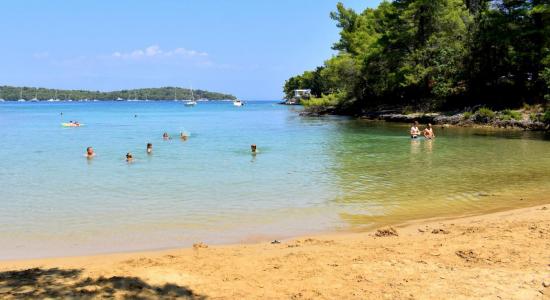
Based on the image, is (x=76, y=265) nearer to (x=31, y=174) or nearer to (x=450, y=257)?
(x=450, y=257)

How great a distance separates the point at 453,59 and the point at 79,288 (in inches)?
1919

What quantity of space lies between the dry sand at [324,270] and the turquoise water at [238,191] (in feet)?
5.20

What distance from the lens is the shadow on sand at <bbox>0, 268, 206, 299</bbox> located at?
19.4 ft

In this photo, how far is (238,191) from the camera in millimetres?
15414

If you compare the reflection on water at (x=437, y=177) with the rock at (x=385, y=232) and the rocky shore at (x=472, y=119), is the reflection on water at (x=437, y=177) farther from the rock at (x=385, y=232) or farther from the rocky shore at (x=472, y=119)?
the rocky shore at (x=472, y=119)

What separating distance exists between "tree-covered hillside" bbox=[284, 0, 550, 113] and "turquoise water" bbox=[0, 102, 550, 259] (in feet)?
50.6

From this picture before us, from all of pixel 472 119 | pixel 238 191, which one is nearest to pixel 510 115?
pixel 472 119

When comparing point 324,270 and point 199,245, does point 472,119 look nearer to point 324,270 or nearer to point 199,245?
point 199,245

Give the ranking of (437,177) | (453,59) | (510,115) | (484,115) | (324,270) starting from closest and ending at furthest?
1. (324,270)
2. (437,177)
3. (510,115)
4. (484,115)
5. (453,59)

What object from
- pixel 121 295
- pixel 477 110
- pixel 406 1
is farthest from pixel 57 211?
pixel 406 1

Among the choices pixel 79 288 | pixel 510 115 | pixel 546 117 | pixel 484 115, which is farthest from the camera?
pixel 484 115

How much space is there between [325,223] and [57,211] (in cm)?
710

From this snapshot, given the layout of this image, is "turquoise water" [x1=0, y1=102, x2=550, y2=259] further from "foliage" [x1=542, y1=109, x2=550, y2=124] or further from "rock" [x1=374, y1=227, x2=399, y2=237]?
"foliage" [x1=542, y1=109, x2=550, y2=124]

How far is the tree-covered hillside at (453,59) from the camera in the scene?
132ft
